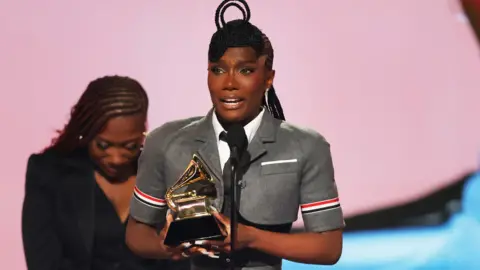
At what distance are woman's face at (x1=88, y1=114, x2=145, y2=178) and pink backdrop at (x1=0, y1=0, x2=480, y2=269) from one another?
1.10 feet

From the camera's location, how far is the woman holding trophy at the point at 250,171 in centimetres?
139

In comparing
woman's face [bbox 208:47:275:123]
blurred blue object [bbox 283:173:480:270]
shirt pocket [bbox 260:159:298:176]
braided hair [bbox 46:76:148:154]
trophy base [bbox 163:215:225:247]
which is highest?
woman's face [bbox 208:47:275:123]

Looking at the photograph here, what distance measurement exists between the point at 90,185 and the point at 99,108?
21 cm

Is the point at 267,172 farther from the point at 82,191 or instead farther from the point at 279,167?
the point at 82,191

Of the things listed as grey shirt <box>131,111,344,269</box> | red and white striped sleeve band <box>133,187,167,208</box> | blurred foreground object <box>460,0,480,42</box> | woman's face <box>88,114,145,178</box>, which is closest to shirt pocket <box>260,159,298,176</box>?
grey shirt <box>131,111,344,269</box>

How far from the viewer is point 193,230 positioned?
1.27 meters

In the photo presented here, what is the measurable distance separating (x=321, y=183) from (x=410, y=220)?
3.59 feet

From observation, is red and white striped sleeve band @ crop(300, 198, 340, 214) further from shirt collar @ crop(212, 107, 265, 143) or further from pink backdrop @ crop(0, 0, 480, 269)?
pink backdrop @ crop(0, 0, 480, 269)

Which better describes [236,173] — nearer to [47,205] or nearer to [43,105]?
[47,205]

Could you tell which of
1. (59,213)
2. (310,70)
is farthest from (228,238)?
(310,70)

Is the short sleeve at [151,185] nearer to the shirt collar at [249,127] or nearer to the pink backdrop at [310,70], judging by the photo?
the shirt collar at [249,127]

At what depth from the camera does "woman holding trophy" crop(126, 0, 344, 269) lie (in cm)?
139

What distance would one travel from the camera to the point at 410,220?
2434 mm

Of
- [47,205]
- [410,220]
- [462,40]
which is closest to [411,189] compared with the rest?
[410,220]
